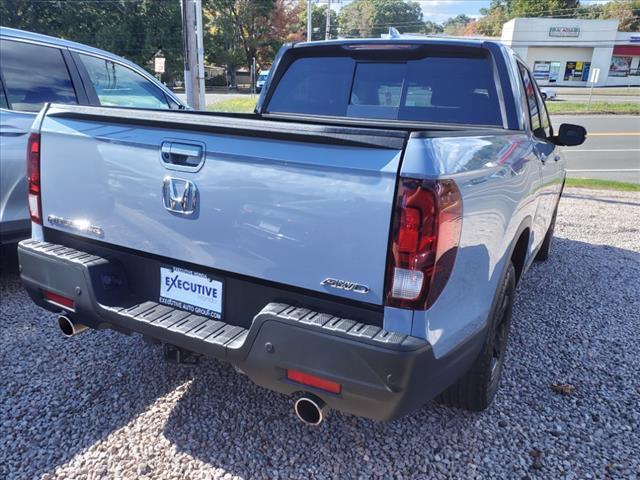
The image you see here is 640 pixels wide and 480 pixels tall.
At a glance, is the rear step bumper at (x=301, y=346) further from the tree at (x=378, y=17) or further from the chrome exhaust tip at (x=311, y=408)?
the tree at (x=378, y=17)

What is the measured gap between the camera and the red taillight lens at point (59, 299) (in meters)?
2.50

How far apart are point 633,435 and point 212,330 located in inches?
89.8

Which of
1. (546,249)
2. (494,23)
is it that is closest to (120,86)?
(546,249)

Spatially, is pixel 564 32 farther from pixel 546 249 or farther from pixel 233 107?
pixel 546 249

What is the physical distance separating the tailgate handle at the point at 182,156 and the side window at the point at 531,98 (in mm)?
2491

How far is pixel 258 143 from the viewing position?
2020 mm

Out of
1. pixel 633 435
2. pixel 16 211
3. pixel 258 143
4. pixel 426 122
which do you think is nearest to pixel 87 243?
pixel 258 143

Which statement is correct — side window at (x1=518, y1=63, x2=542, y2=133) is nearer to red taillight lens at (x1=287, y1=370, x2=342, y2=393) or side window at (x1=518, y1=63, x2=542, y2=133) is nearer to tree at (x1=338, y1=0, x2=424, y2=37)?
red taillight lens at (x1=287, y1=370, x2=342, y2=393)

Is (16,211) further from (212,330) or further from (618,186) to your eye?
(618,186)

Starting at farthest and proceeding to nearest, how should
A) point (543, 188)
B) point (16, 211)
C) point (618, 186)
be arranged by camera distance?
point (618, 186)
point (16, 211)
point (543, 188)

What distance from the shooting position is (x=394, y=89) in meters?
3.54

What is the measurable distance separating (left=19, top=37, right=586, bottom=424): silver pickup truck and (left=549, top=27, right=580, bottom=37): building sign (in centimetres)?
6367

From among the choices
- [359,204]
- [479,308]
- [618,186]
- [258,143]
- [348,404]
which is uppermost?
[258,143]

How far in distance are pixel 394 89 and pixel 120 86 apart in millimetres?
2939
